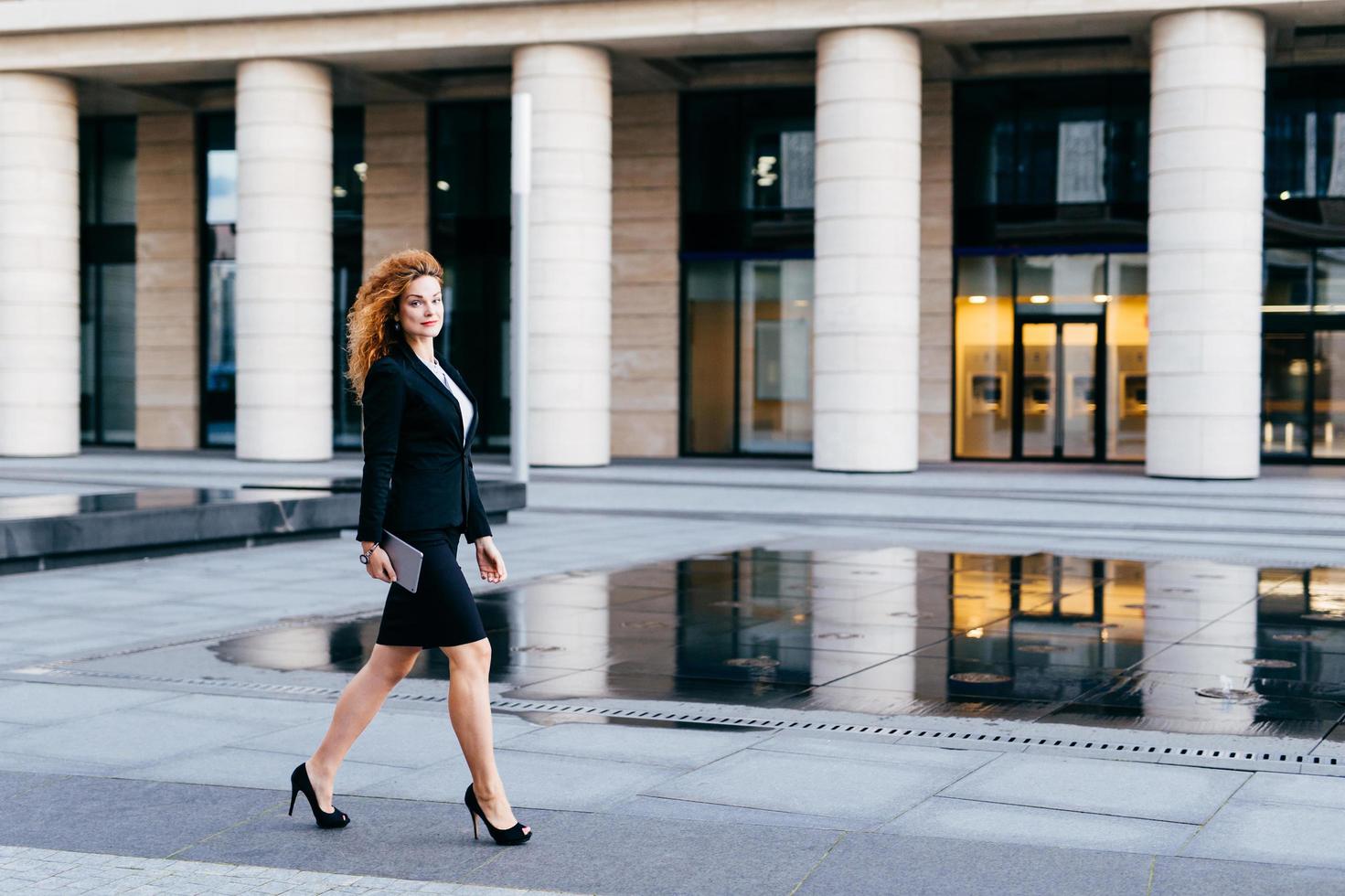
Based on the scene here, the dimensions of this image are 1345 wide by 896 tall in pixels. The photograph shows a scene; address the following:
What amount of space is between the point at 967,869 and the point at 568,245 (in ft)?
81.0

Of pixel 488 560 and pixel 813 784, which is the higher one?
pixel 488 560

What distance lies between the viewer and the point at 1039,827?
18.6 ft

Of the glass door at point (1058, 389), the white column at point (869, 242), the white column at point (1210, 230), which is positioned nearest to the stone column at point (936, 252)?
the glass door at point (1058, 389)

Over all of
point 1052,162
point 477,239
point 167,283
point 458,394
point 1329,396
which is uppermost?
point 1052,162

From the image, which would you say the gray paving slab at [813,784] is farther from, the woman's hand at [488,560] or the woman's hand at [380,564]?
the woman's hand at [380,564]

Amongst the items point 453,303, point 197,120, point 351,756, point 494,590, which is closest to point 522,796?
point 351,756

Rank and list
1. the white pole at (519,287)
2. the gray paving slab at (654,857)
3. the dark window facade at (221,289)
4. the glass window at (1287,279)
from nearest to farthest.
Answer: the gray paving slab at (654,857) → the white pole at (519,287) → the glass window at (1287,279) → the dark window facade at (221,289)

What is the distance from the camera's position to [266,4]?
3028 cm

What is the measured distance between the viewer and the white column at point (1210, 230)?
86.9ft

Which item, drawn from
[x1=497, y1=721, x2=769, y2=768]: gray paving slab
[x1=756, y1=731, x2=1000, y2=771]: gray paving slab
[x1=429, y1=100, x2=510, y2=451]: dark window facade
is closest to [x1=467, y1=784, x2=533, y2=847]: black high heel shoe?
[x1=497, y1=721, x2=769, y2=768]: gray paving slab

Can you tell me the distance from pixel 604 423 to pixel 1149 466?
9.17 meters

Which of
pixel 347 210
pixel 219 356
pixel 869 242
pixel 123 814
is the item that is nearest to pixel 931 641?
pixel 123 814

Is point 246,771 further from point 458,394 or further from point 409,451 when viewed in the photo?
point 458,394

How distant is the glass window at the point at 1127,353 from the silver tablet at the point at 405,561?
→ 26.9 meters
